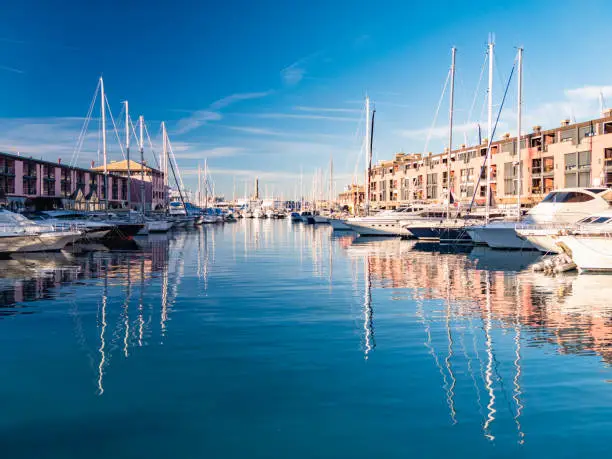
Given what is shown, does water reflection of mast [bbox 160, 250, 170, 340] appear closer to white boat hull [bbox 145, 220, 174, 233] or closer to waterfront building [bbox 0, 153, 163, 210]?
white boat hull [bbox 145, 220, 174, 233]

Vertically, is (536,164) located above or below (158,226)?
above

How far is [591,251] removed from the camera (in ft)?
85.5

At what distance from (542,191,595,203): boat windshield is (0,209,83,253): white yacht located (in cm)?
3348

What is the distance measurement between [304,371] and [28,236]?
3157 centimetres

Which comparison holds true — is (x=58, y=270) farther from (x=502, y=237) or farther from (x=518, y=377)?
(x=502, y=237)

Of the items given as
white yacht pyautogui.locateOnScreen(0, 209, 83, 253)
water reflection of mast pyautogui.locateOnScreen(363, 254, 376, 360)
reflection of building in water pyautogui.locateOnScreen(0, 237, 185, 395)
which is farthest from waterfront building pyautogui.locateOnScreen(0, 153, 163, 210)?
water reflection of mast pyautogui.locateOnScreen(363, 254, 376, 360)

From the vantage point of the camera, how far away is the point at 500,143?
3708 inches

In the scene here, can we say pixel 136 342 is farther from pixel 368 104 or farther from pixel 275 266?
pixel 368 104

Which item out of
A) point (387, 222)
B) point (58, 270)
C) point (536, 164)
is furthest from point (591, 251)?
point (536, 164)

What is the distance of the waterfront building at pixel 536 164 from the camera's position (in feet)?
244

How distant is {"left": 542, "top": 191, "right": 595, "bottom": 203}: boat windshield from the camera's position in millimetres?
39469

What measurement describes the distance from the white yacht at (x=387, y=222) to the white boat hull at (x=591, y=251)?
31417 mm

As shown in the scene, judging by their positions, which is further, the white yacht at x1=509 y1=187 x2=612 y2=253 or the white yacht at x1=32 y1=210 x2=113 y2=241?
the white yacht at x1=32 y1=210 x2=113 y2=241

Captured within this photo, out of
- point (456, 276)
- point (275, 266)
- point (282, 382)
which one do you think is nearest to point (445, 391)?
point (282, 382)
